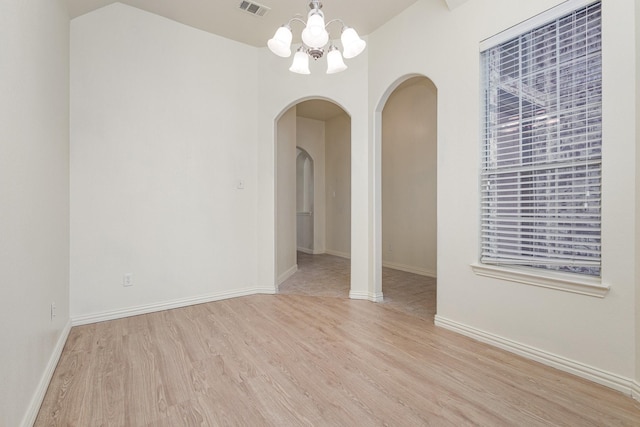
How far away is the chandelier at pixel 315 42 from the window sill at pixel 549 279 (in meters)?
1.93

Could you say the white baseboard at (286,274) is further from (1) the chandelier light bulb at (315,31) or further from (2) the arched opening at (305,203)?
(1) the chandelier light bulb at (315,31)

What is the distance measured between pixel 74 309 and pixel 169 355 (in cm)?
129

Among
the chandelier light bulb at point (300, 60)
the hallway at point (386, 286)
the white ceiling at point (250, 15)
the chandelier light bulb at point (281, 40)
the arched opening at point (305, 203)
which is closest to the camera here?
the chandelier light bulb at point (281, 40)

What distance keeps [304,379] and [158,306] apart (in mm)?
2066

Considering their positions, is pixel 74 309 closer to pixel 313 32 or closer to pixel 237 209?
pixel 237 209

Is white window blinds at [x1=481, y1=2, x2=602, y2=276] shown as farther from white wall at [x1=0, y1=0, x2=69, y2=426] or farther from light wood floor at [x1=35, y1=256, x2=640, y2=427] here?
white wall at [x1=0, y1=0, x2=69, y2=426]

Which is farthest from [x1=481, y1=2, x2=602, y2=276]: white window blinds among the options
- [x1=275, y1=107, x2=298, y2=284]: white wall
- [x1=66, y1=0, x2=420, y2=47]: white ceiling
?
[x1=275, y1=107, x2=298, y2=284]: white wall

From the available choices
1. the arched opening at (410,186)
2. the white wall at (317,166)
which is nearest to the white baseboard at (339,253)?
the white wall at (317,166)

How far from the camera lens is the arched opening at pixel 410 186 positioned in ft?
16.0

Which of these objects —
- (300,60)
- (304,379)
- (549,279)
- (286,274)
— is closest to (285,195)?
(286,274)

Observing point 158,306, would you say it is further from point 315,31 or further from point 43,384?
point 315,31

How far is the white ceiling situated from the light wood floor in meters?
3.00

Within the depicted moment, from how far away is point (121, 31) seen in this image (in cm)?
307

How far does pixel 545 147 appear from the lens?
2.19 metres
